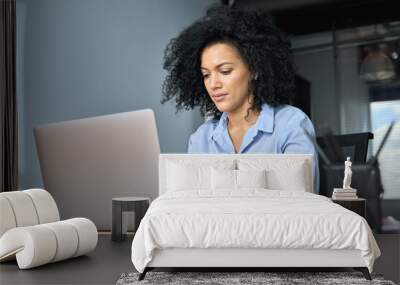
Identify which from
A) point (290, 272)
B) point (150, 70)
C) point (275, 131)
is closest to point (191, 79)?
point (150, 70)

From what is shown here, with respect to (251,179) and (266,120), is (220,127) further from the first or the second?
(251,179)

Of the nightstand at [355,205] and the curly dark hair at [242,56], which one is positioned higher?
the curly dark hair at [242,56]

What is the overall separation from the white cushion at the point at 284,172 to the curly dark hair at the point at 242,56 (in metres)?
0.52

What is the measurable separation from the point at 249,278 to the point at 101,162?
6.22 feet

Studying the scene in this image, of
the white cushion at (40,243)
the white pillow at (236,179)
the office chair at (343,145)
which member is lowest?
the white cushion at (40,243)

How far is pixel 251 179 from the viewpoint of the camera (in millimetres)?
3959

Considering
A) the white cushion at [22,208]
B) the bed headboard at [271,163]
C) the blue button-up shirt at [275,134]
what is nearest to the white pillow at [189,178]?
the bed headboard at [271,163]

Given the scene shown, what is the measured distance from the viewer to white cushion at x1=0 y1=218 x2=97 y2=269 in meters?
3.15

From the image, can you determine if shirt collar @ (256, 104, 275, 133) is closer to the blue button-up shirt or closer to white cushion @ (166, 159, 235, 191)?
the blue button-up shirt

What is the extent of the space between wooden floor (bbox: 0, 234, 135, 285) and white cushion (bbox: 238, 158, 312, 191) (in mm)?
1151

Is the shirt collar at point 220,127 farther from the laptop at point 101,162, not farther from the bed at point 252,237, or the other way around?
the bed at point 252,237

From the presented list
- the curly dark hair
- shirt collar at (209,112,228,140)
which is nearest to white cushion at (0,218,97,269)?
shirt collar at (209,112,228,140)

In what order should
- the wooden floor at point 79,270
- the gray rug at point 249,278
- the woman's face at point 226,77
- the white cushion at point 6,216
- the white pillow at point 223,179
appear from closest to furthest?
the gray rug at point 249,278 < the wooden floor at point 79,270 < the white cushion at point 6,216 < the white pillow at point 223,179 < the woman's face at point 226,77

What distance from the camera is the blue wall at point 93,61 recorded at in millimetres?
4699
